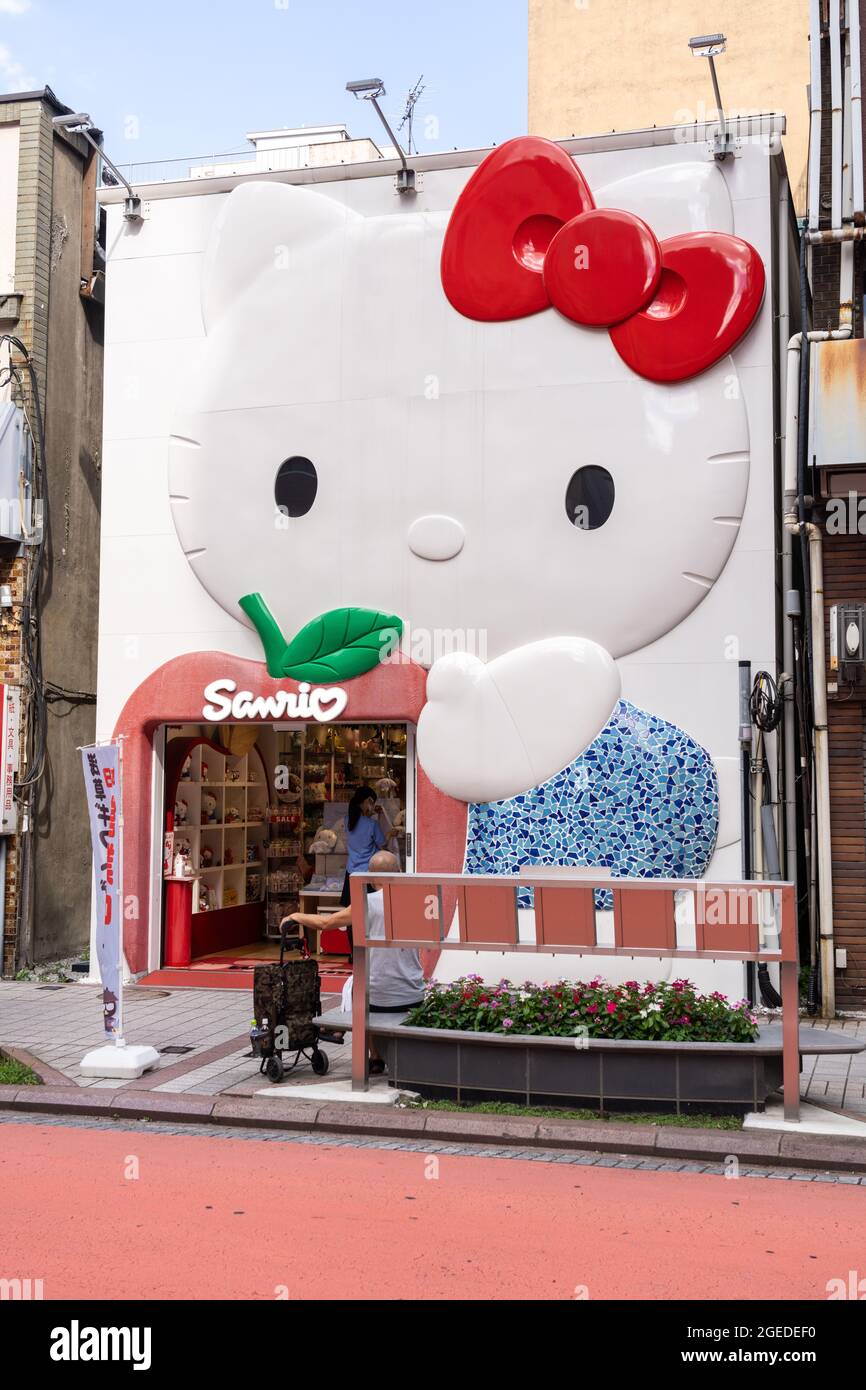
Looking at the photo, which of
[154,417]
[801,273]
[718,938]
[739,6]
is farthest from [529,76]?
[718,938]

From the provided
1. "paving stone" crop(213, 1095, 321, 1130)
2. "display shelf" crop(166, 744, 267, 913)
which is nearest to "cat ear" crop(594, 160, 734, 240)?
"display shelf" crop(166, 744, 267, 913)

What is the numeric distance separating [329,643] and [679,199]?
18.9 feet

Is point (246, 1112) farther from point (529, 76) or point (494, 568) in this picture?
point (529, 76)

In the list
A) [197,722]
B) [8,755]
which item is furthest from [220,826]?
[8,755]

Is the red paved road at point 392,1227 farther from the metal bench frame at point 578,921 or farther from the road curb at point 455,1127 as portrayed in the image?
the metal bench frame at point 578,921

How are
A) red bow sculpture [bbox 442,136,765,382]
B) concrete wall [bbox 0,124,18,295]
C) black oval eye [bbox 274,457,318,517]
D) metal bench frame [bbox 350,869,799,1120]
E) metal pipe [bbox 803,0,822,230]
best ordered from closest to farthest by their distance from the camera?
metal bench frame [bbox 350,869,799,1120] < red bow sculpture [bbox 442,136,765,382] < metal pipe [bbox 803,0,822,230] < black oval eye [bbox 274,457,318,517] < concrete wall [bbox 0,124,18,295]

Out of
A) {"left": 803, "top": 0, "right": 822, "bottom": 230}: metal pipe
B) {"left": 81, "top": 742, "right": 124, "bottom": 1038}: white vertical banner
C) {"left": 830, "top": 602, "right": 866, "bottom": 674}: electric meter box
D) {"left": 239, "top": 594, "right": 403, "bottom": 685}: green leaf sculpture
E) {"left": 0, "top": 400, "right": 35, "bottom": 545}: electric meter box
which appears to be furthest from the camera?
{"left": 0, "top": 400, "right": 35, "bottom": 545}: electric meter box

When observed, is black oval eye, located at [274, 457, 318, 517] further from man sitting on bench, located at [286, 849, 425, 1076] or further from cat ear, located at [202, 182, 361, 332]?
man sitting on bench, located at [286, 849, 425, 1076]

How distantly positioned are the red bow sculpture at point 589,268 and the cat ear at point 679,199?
0.83 ft

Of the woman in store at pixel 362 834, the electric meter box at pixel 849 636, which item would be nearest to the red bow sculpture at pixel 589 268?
the electric meter box at pixel 849 636

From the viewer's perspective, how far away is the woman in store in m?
14.7

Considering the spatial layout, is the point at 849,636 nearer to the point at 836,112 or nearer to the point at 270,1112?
the point at 836,112

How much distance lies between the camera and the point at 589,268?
13078mm

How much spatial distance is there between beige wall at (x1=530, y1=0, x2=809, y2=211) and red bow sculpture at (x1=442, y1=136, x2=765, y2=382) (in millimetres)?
8758
